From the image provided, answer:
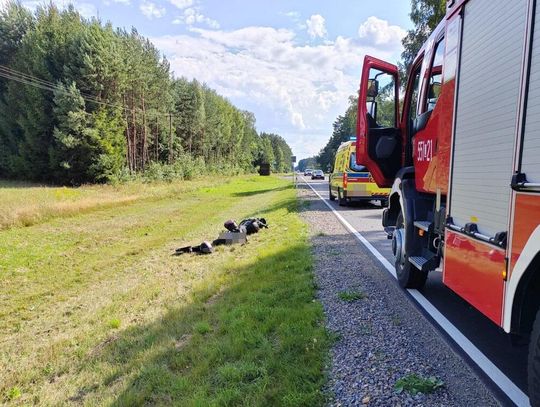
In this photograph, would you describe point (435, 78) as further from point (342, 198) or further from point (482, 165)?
point (342, 198)

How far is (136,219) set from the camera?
1806 centimetres

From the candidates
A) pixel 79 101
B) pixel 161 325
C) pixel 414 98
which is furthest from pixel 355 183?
pixel 79 101

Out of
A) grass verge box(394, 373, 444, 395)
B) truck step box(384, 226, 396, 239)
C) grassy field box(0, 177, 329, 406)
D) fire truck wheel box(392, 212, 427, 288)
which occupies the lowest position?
grassy field box(0, 177, 329, 406)

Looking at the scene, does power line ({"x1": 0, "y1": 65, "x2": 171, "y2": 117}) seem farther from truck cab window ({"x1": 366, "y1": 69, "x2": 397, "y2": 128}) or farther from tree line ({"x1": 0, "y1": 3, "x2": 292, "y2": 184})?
truck cab window ({"x1": 366, "y1": 69, "x2": 397, "y2": 128})

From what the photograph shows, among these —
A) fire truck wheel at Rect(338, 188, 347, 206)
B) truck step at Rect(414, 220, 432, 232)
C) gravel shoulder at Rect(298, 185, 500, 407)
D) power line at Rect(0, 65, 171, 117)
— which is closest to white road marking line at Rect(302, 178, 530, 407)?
gravel shoulder at Rect(298, 185, 500, 407)

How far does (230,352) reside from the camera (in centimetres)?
427

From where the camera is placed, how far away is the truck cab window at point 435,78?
4754 mm

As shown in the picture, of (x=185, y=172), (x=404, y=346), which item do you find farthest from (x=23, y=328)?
(x=185, y=172)

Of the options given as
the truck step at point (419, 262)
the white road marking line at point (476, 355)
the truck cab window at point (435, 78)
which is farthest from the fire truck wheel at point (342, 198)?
the truck cab window at point (435, 78)

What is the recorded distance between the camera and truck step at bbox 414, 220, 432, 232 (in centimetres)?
493

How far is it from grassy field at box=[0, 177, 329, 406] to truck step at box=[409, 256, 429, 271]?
1.30 m

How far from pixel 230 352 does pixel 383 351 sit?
156 centimetres

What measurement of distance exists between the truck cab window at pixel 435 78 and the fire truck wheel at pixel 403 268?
5.74 ft

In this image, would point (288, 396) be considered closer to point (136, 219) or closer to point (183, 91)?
point (136, 219)
